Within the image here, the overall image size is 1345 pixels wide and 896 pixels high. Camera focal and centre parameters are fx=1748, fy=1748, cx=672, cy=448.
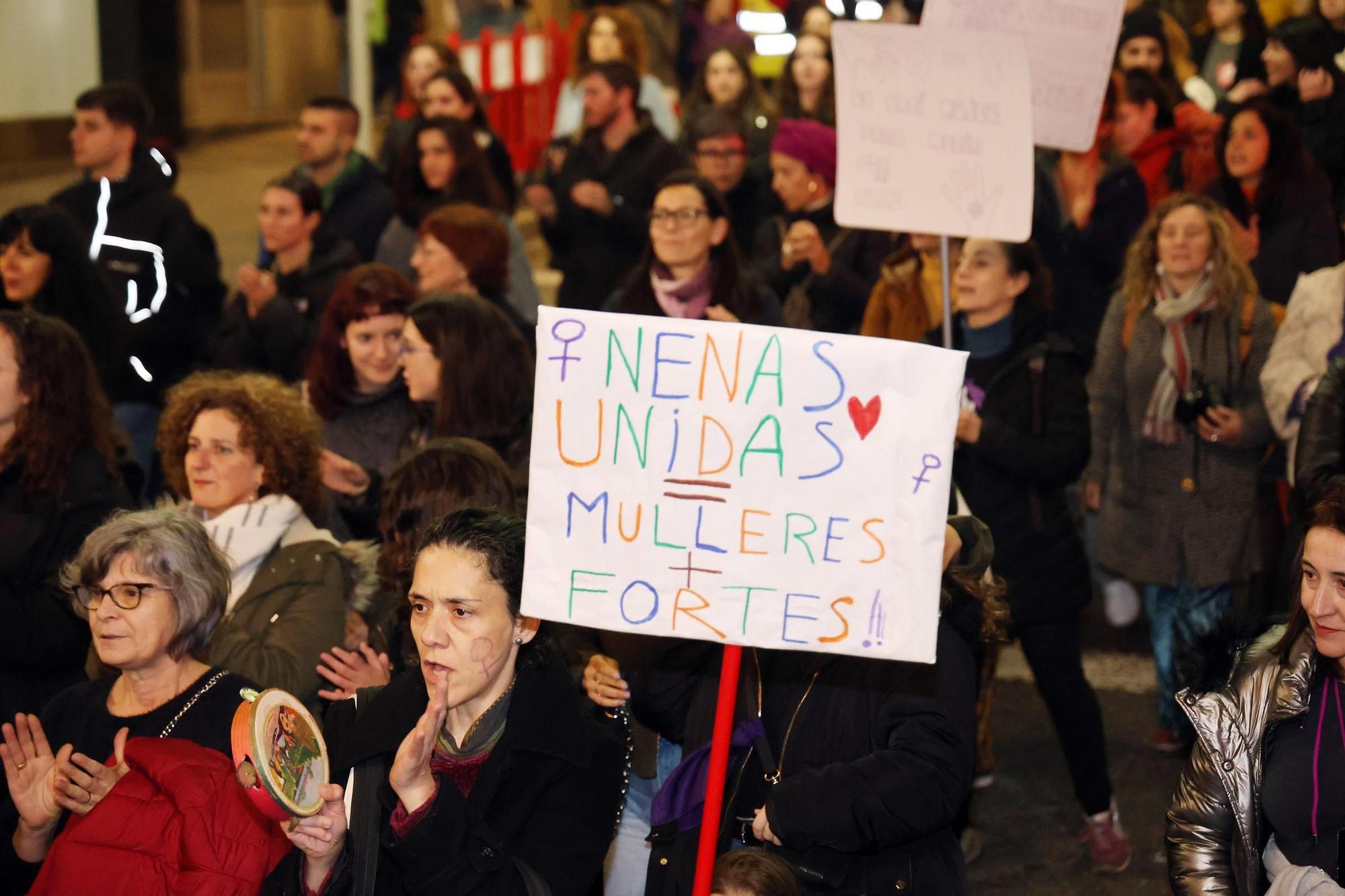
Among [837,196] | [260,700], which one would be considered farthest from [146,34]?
[260,700]

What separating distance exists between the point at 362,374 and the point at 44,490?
137 centimetres

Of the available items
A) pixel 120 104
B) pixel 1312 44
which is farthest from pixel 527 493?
pixel 1312 44

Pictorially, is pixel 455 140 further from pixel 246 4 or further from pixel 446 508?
pixel 246 4

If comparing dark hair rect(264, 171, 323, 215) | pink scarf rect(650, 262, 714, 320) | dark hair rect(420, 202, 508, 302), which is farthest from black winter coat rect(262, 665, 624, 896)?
dark hair rect(264, 171, 323, 215)

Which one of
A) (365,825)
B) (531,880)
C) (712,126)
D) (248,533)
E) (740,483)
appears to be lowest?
(531,880)

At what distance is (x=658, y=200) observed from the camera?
680cm

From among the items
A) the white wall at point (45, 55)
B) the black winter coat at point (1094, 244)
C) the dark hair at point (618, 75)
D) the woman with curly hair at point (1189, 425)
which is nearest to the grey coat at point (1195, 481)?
the woman with curly hair at point (1189, 425)

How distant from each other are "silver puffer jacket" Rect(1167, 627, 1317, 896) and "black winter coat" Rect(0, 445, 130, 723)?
9.49 feet

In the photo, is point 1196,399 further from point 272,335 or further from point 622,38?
point 622,38

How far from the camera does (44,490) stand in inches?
194

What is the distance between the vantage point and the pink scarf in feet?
22.2

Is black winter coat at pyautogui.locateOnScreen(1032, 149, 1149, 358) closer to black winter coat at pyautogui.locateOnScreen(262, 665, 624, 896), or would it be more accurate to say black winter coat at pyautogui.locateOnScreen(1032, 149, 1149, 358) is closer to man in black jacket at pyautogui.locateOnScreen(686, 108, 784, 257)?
man in black jacket at pyautogui.locateOnScreen(686, 108, 784, 257)

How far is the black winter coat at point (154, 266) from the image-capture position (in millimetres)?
7480

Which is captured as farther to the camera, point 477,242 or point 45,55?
point 45,55
